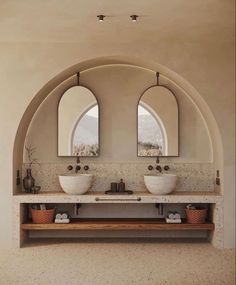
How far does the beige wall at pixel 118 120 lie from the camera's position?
5762 millimetres

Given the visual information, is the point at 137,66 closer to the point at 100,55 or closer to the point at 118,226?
the point at 100,55

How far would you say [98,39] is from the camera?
5.13 metres

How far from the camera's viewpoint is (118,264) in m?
4.57

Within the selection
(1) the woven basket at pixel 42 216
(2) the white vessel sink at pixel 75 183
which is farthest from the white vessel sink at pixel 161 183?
(1) the woven basket at pixel 42 216

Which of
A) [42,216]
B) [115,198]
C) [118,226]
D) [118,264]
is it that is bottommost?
[118,264]

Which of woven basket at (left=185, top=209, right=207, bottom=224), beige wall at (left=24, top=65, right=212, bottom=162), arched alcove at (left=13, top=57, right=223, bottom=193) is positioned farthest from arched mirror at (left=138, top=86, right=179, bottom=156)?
woven basket at (left=185, top=209, right=207, bottom=224)

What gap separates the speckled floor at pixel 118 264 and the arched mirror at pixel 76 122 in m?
1.30

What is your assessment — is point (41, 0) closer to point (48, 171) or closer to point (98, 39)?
point (98, 39)

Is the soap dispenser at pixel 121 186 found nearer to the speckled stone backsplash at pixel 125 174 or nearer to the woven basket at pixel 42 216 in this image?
the speckled stone backsplash at pixel 125 174

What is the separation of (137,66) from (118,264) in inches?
108

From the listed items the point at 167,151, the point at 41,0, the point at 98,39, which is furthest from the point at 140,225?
the point at 41,0

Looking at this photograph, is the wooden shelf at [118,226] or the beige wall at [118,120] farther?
the beige wall at [118,120]

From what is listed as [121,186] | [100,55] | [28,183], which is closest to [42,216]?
[28,183]

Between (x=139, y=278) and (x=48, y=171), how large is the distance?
225 centimetres
